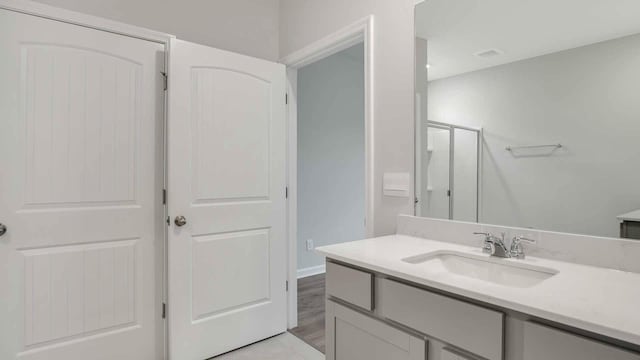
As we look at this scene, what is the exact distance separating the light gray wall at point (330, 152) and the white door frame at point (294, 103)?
3.84 feet

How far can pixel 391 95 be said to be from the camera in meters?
1.85

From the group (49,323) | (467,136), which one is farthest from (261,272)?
(467,136)

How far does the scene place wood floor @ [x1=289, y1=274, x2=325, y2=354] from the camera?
2497 mm

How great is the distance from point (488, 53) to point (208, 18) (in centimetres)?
184

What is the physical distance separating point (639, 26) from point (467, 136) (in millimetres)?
688

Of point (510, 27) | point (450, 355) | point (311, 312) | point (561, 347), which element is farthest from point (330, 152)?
point (561, 347)

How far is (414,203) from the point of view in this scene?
1768mm

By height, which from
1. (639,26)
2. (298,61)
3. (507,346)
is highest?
(298,61)

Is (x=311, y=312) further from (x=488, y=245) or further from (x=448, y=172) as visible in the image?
(x=488, y=245)

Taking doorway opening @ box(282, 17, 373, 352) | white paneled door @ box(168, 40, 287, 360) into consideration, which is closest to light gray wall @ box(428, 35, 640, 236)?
white paneled door @ box(168, 40, 287, 360)

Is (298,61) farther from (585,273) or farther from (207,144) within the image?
(585,273)

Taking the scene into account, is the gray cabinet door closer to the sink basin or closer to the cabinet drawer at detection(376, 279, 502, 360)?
the cabinet drawer at detection(376, 279, 502, 360)

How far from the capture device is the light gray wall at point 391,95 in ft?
5.80

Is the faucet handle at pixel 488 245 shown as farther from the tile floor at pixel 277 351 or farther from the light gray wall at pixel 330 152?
the light gray wall at pixel 330 152
